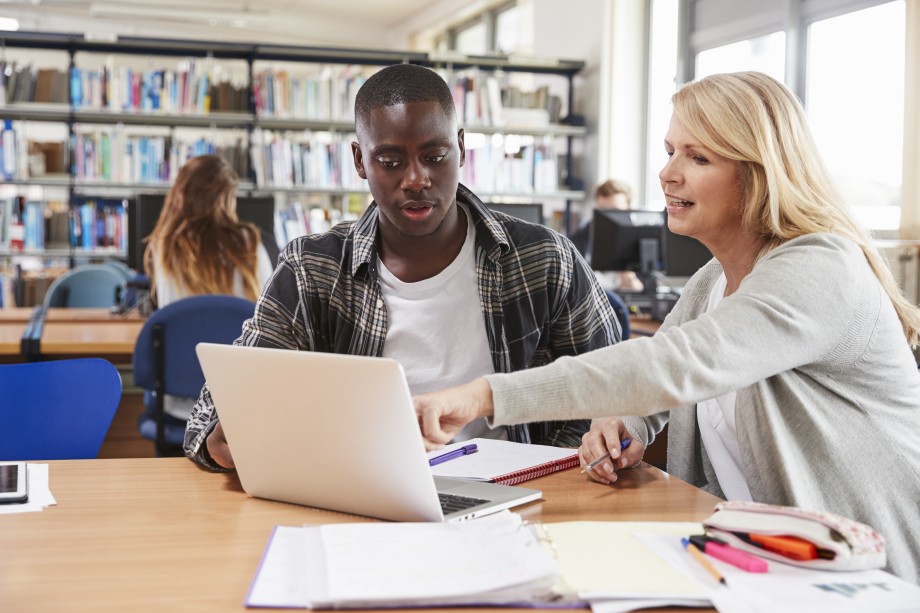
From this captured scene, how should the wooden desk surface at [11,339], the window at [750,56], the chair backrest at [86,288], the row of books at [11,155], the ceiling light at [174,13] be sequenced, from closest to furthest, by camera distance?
the wooden desk surface at [11,339] < the chair backrest at [86,288] < the window at [750,56] < the row of books at [11,155] < the ceiling light at [174,13]

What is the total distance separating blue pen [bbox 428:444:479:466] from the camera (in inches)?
56.2

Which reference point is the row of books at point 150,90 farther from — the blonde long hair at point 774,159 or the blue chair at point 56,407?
the blonde long hair at point 774,159

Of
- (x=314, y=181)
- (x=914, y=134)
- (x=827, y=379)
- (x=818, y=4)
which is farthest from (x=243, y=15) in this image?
(x=827, y=379)

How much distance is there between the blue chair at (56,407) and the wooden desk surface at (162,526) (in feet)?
1.37

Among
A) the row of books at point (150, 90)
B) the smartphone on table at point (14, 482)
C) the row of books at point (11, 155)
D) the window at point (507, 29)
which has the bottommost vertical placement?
the smartphone on table at point (14, 482)

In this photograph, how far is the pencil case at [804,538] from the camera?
37.1 inches

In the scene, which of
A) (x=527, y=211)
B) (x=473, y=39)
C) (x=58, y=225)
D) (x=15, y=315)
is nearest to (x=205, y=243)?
(x=15, y=315)

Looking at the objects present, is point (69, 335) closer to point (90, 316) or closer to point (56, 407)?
point (90, 316)

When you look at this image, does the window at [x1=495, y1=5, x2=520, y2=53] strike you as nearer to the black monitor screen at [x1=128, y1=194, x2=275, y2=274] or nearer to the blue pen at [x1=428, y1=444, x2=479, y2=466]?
the black monitor screen at [x1=128, y1=194, x2=275, y2=274]

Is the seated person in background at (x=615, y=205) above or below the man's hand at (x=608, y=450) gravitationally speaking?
above

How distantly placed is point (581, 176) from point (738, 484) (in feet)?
18.5

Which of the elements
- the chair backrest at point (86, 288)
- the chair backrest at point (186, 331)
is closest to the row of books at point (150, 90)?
the chair backrest at point (86, 288)

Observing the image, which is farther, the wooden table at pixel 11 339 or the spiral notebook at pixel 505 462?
the wooden table at pixel 11 339

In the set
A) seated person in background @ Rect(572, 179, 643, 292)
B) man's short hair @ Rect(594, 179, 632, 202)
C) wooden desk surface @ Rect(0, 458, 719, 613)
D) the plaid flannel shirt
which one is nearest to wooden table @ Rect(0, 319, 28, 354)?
the plaid flannel shirt
